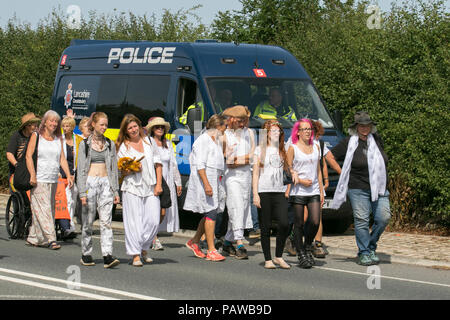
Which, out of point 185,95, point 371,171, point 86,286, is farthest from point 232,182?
point 185,95

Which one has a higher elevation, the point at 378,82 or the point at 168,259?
the point at 378,82

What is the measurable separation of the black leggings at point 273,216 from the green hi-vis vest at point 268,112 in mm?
3589

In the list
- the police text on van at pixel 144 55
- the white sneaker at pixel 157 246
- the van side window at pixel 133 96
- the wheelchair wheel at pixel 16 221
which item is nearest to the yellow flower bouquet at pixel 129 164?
the white sneaker at pixel 157 246

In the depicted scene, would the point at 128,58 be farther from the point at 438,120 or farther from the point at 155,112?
the point at 438,120

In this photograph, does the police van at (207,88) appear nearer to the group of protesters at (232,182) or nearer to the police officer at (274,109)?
the police officer at (274,109)

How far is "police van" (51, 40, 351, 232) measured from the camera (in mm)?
14539

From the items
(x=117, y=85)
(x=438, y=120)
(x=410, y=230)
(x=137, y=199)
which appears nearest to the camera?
(x=137, y=199)

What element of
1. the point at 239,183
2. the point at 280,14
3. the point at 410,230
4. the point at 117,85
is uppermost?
the point at 280,14

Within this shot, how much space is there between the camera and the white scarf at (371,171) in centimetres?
1159

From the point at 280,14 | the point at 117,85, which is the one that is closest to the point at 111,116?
the point at 117,85

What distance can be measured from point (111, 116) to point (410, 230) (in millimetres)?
5490

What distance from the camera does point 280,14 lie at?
3045 centimetres

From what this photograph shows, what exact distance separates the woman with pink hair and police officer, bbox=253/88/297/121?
3.27m
